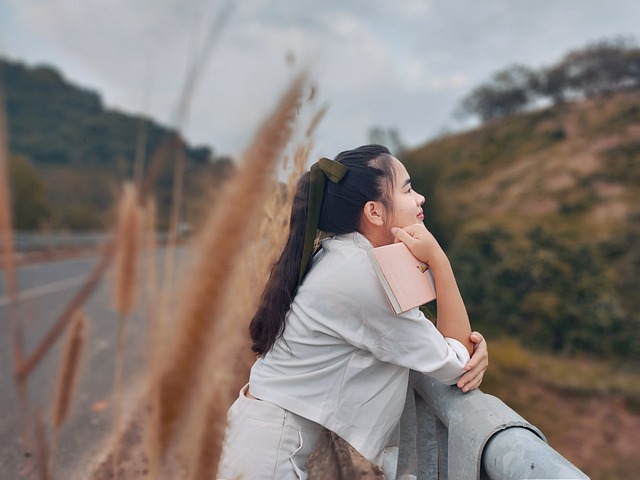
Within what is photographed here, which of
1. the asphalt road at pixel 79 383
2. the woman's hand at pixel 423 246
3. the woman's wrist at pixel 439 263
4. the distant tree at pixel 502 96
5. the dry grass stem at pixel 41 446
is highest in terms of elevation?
the distant tree at pixel 502 96

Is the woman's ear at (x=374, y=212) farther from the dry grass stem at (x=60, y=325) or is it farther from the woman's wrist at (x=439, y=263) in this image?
the dry grass stem at (x=60, y=325)

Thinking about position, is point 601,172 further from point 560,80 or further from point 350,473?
point 350,473

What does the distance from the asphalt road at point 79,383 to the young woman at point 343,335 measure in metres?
0.34

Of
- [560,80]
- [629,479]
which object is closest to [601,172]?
[560,80]

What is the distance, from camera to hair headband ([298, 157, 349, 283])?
1.30 meters

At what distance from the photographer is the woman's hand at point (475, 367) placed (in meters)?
1.18

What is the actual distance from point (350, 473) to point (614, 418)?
14.6 metres

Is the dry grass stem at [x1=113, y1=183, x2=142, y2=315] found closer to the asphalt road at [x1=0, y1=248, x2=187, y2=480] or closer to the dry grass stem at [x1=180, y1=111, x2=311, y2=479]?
the asphalt road at [x1=0, y1=248, x2=187, y2=480]

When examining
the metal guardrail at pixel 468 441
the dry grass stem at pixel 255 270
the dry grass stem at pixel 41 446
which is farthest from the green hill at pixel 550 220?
the dry grass stem at pixel 41 446

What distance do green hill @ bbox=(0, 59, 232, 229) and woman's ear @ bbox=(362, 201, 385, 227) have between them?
2.00ft

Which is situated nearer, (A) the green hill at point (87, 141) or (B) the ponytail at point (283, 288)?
(A) the green hill at point (87, 141)

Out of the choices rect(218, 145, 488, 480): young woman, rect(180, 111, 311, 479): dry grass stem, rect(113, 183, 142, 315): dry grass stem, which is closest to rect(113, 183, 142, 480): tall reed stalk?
rect(113, 183, 142, 315): dry grass stem

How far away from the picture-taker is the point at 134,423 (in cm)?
221

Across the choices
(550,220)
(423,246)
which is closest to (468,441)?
(423,246)
